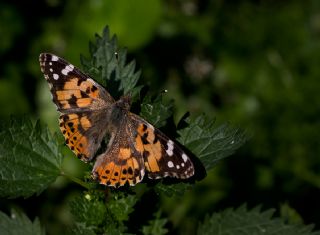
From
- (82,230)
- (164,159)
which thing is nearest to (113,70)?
(164,159)

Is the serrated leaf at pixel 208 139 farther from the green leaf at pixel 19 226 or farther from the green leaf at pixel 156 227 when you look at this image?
the green leaf at pixel 19 226

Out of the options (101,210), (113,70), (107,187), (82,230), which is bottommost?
(82,230)

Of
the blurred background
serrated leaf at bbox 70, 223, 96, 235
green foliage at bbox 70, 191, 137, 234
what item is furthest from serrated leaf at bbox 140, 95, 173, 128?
the blurred background

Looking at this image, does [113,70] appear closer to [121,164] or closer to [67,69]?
[67,69]

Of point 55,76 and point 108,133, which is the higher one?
point 55,76

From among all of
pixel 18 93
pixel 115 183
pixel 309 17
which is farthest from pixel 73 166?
pixel 309 17

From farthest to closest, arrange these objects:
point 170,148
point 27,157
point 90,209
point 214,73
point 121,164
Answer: point 214,73 → point 27,157 → point 90,209 → point 121,164 → point 170,148

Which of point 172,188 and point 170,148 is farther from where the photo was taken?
point 172,188

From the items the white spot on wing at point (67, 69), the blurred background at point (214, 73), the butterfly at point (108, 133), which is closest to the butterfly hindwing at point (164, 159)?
the butterfly at point (108, 133)

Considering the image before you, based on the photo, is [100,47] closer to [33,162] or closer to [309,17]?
[33,162]
